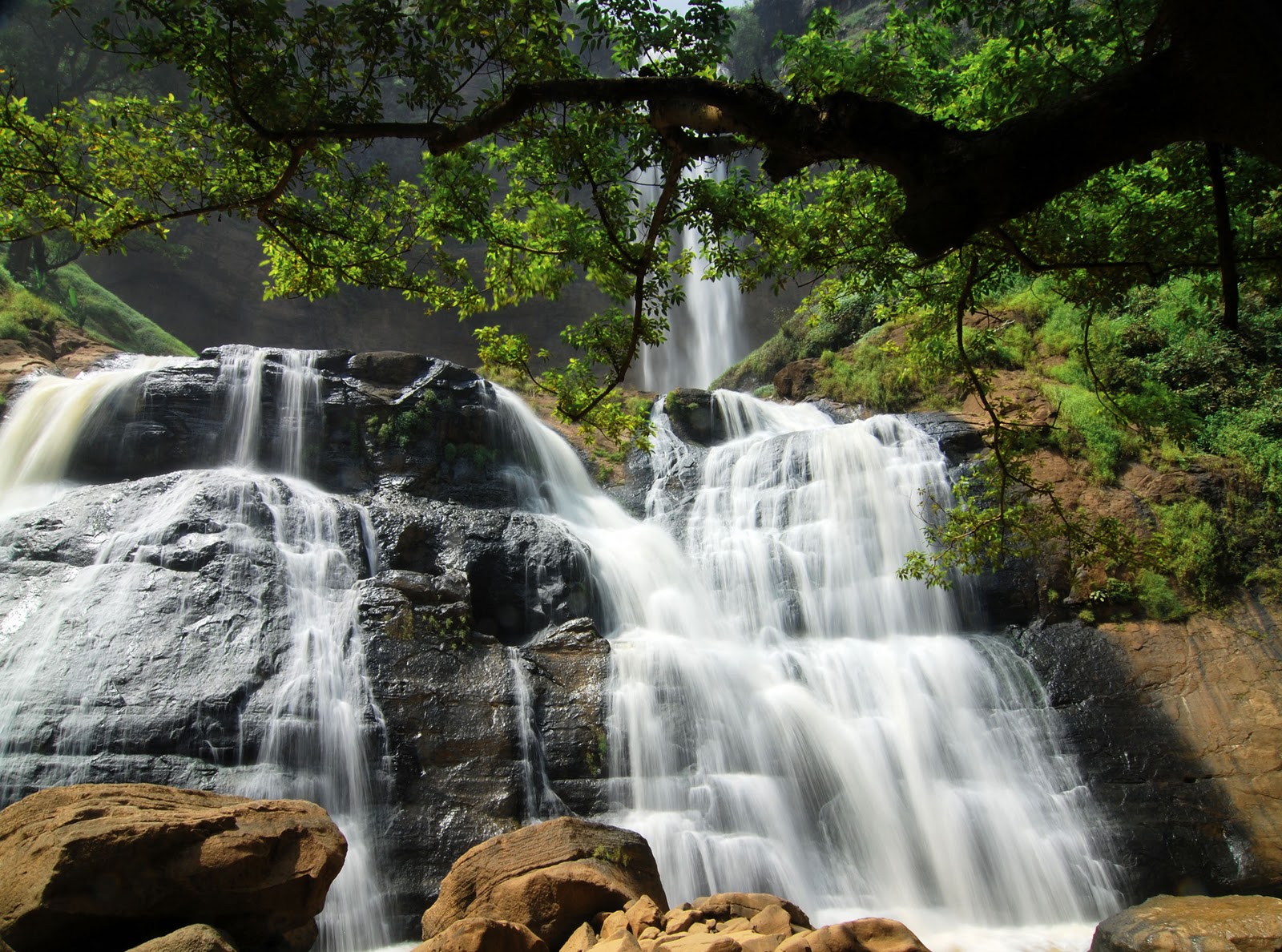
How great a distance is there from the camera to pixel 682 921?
4.31 m

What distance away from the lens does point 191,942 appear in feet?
13.2

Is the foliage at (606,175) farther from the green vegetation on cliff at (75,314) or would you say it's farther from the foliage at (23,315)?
the green vegetation on cliff at (75,314)

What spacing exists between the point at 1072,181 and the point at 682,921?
4.21 m

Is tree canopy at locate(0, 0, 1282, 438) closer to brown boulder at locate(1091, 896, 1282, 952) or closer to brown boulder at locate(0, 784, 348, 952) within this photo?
brown boulder at locate(0, 784, 348, 952)

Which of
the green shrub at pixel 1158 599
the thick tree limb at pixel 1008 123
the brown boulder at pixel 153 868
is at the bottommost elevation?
the brown boulder at pixel 153 868

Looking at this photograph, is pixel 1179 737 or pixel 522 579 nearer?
pixel 1179 737

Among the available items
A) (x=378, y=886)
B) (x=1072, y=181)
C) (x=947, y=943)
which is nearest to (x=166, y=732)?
(x=378, y=886)

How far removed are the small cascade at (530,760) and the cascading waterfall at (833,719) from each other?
852 mm

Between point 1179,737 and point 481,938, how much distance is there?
33.6 ft

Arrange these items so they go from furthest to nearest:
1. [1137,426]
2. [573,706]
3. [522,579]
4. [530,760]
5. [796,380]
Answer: [796,380] < [522,579] < [1137,426] < [573,706] < [530,760]

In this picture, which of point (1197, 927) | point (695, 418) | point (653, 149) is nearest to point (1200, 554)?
point (1197, 927)

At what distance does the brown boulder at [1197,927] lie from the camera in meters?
5.28

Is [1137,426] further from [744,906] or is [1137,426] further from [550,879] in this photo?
[550,879]

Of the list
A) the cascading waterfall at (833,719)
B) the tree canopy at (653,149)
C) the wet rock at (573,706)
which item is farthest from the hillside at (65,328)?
the wet rock at (573,706)
